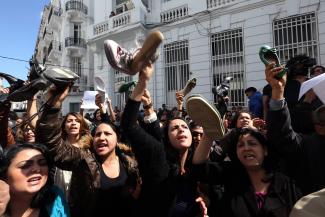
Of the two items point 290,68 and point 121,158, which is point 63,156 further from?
point 290,68

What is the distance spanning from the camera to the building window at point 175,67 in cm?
1142

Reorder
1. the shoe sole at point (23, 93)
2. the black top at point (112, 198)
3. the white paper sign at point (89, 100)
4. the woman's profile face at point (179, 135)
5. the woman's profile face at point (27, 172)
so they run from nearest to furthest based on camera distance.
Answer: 1. the woman's profile face at point (27, 172)
2. the shoe sole at point (23, 93)
3. the black top at point (112, 198)
4. the woman's profile face at point (179, 135)
5. the white paper sign at point (89, 100)

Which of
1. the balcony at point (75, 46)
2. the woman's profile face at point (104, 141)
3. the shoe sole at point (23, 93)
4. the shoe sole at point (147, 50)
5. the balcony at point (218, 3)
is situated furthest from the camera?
the balcony at point (75, 46)

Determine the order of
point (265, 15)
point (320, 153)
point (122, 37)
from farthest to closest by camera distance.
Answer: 1. point (122, 37)
2. point (265, 15)
3. point (320, 153)

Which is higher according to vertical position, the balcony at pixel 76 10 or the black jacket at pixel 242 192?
the balcony at pixel 76 10

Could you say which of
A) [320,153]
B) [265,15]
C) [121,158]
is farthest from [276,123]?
[265,15]

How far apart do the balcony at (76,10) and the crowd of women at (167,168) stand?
20.5 m

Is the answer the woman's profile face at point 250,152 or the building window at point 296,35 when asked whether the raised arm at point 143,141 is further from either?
the building window at point 296,35

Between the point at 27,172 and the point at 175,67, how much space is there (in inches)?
401

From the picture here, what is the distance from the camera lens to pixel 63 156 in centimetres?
195

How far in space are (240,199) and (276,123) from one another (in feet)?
1.84

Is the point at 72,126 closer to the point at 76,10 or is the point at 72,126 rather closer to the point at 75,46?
the point at 75,46

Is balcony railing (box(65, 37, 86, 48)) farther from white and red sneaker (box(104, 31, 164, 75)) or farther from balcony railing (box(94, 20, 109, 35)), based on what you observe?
white and red sneaker (box(104, 31, 164, 75))

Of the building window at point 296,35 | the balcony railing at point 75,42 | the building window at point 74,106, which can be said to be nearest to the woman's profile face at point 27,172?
the building window at point 296,35
